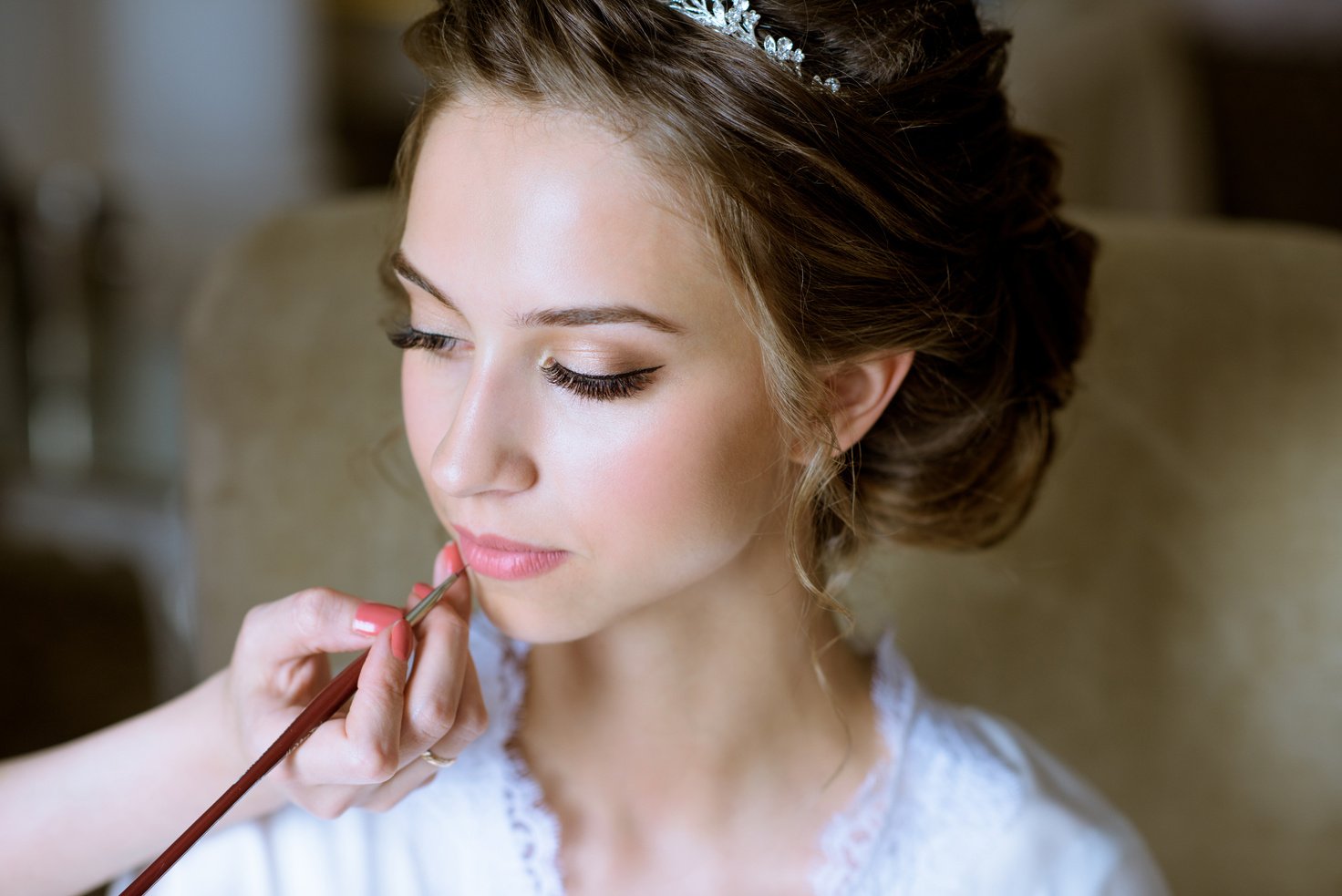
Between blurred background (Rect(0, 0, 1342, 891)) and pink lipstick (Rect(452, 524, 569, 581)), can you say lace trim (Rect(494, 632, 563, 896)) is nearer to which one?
pink lipstick (Rect(452, 524, 569, 581))

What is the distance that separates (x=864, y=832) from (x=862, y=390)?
38 cm

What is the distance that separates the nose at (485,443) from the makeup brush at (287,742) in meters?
0.09

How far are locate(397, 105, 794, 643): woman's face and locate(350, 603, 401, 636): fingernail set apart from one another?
7 cm

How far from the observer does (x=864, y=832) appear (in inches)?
42.6

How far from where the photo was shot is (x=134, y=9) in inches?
140

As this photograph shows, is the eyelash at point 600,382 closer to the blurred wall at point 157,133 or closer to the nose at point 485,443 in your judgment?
the nose at point 485,443

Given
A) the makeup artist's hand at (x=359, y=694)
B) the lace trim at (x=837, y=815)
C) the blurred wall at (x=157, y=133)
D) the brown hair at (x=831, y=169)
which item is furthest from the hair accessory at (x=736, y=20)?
the blurred wall at (x=157, y=133)

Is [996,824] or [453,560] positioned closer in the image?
[453,560]

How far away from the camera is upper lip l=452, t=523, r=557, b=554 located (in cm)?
86

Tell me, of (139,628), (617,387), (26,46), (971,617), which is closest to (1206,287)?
(971,617)

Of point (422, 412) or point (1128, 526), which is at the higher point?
point (422, 412)

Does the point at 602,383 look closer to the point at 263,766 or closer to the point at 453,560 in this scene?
the point at 453,560

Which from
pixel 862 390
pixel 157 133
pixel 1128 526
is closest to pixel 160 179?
pixel 157 133

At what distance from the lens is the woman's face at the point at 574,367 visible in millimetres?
800
